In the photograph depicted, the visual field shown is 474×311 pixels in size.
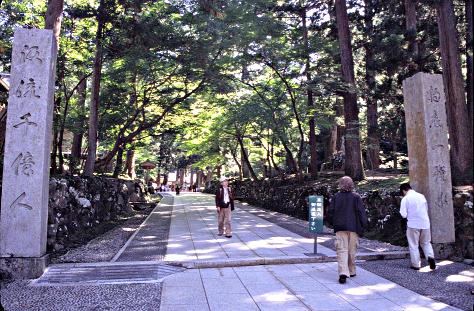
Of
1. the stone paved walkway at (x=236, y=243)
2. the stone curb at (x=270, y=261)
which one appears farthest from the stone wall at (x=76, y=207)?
the stone curb at (x=270, y=261)

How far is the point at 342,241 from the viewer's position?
6621 millimetres

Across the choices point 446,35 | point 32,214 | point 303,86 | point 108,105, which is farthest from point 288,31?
point 32,214

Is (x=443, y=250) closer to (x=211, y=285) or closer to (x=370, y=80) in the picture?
(x=211, y=285)

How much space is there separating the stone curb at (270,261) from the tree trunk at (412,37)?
715 cm

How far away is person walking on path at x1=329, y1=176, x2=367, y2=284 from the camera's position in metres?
6.54

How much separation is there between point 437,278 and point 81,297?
19.0 feet

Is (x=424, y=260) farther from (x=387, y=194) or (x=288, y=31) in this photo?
(x=288, y=31)

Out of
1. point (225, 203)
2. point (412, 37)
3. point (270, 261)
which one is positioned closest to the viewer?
point (270, 261)

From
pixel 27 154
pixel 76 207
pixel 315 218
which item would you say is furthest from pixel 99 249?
pixel 315 218

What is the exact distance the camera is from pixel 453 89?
11.6 m

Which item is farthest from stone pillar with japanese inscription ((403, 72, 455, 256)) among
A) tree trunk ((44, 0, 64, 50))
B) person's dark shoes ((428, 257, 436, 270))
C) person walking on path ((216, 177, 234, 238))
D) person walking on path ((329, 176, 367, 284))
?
tree trunk ((44, 0, 64, 50))

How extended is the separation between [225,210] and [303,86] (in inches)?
298

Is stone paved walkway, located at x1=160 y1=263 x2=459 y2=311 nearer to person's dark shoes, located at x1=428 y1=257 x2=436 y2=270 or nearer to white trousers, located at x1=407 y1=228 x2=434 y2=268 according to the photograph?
white trousers, located at x1=407 y1=228 x2=434 y2=268

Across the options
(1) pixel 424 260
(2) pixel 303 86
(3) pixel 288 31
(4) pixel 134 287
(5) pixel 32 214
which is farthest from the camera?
(3) pixel 288 31
